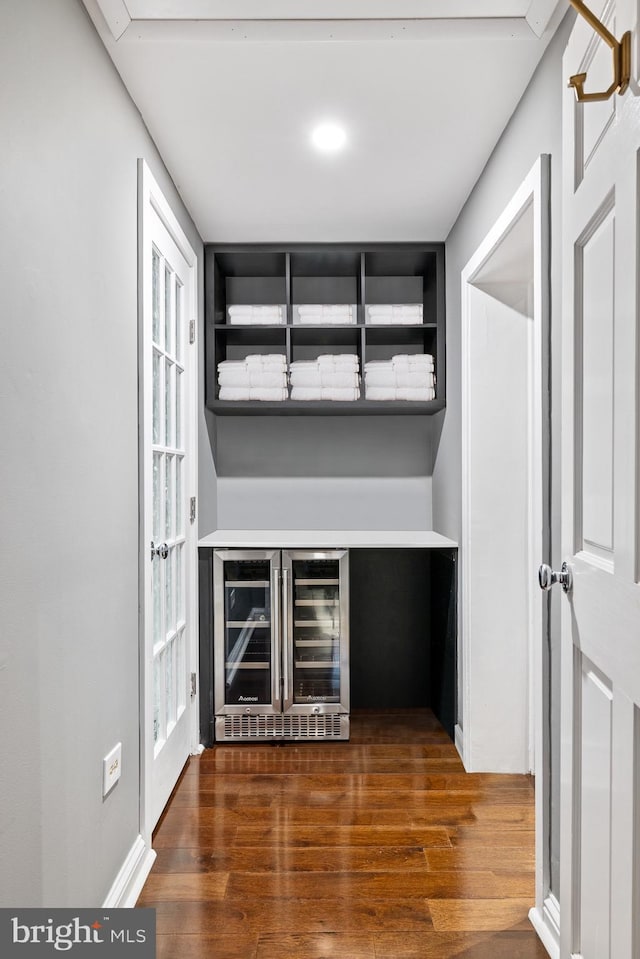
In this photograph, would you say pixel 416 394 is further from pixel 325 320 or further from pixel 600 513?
pixel 600 513

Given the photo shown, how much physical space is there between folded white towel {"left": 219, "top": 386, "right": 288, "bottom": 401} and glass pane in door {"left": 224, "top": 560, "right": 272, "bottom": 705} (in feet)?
2.70

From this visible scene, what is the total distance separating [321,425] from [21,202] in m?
2.50

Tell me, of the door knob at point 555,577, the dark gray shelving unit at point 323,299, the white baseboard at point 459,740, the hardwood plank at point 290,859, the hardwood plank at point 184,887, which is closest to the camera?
the door knob at point 555,577

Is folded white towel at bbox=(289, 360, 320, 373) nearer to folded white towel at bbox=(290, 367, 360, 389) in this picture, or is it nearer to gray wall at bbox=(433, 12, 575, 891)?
folded white towel at bbox=(290, 367, 360, 389)

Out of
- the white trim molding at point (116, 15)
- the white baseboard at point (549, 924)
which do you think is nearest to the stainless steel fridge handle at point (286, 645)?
the white baseboard at point (549, 924)

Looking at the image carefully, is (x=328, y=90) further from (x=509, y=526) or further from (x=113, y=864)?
(x=113, y=864)

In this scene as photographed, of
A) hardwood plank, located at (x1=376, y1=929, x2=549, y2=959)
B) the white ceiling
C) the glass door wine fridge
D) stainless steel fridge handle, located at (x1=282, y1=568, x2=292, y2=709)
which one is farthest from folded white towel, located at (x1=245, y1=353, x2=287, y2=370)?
hardwood plank, located at (x1=376, y1=929, x2=549, y2=959)

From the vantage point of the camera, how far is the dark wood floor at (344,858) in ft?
5.75

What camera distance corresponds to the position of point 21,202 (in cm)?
127

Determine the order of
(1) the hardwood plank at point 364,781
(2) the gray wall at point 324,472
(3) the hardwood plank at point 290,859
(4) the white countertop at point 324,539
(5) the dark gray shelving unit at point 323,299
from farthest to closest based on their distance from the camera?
(2) the gray wall at point 324,472 → (5) the dark gray shelving unit at point 323,299 → (4) the white countertop at point 324,539 → (1) the hardwood plank at point 364,781 → (3) the hardwood plank at point 290,859

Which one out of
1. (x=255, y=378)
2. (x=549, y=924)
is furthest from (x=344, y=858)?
(x=255, y=378)

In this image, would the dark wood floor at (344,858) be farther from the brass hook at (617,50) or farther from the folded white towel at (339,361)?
the brass hook at (617,50)

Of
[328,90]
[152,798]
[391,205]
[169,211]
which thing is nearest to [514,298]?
[391,205]

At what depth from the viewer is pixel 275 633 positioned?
3.11m
